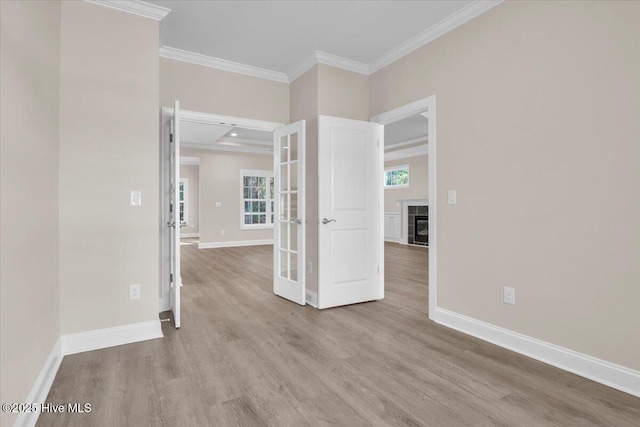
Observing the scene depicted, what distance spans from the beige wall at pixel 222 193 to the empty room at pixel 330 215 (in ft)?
16.0

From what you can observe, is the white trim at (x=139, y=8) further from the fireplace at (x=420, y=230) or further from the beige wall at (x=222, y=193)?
the fireplace at (x=420, y=230)

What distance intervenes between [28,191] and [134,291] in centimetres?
123

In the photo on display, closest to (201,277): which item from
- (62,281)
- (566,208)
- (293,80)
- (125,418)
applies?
(62,281)

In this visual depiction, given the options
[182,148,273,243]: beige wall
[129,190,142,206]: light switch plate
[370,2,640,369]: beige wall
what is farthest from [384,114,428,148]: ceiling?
[129,190,142,206]: light switch plate

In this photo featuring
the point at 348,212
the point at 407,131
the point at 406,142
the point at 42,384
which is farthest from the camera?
the point at 406,142

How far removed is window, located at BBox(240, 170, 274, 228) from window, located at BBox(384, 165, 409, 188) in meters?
3.60

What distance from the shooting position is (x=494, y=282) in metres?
2.68

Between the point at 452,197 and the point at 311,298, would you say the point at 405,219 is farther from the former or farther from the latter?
the point at 452,197

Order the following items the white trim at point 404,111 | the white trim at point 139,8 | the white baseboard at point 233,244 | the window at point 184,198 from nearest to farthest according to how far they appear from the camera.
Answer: the white trim at point 139,8 → the white trim at point 404,111 → the white baseboard at point 233,244 → the window at point 184,198

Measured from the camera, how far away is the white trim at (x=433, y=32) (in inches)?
107

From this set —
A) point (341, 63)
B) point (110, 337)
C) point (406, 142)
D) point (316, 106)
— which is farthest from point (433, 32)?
point (406, 142)

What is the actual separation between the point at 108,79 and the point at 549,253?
11.7ft

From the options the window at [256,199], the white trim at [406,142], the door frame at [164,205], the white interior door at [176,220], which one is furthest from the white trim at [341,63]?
the window at [256,199]

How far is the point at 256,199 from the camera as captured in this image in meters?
9.49
